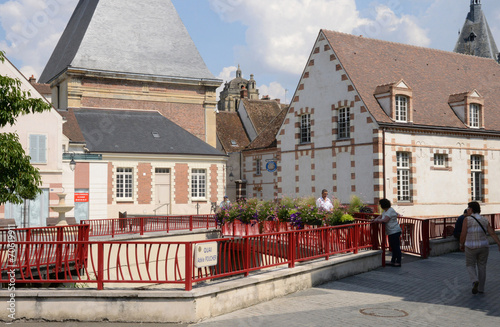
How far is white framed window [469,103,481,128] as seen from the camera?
88.6ft

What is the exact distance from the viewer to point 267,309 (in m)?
8.91

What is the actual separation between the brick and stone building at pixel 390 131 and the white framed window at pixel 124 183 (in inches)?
360

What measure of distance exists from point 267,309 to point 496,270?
6.57 m

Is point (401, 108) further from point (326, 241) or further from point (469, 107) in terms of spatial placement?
point (326, 241)

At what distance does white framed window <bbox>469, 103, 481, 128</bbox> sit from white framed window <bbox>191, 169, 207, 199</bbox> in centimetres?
1620

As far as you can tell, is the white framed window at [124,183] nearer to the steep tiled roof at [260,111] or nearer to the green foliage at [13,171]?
the steep tiled roof at [260,111]

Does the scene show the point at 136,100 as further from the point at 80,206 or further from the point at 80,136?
the point at 80,206

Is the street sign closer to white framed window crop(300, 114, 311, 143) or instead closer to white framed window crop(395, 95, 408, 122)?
white framed window crop(395, 95, 408, 122)

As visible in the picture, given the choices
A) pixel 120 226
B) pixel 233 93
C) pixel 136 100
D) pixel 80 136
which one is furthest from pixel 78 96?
pixel 233 93

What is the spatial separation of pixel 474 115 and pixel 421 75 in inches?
133

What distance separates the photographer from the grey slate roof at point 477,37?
189ft

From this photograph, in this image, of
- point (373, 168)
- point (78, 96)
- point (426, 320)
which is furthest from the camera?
point (78, 96)

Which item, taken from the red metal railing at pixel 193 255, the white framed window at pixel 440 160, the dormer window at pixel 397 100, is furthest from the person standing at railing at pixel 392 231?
the white framed window at pixel 440 160

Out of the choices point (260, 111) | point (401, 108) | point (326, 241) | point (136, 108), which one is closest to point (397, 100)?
point (401, 108)
